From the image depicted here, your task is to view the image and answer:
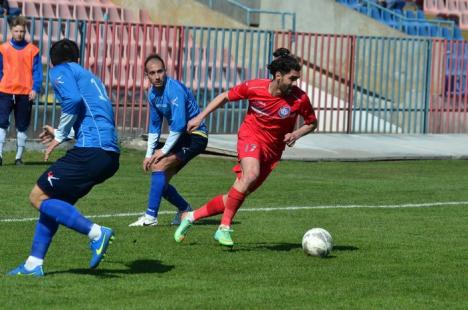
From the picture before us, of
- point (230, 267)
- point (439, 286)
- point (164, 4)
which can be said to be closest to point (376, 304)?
point (439, 286)

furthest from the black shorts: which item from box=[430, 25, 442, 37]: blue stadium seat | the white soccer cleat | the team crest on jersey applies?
box=[430, 25, 442, 37]: blue stadium seat

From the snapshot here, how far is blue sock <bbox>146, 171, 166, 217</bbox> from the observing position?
12.1 metres

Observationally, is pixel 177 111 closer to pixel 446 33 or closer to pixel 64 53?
pixel 64 53

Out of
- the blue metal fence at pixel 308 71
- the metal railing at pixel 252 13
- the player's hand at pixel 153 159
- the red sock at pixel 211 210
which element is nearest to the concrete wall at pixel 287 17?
Answer: the metal railing at pixel 252 13

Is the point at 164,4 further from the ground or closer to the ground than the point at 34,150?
further from the ground

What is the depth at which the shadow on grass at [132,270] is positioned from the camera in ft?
30.1

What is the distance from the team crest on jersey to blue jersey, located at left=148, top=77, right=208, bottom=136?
1272 mm

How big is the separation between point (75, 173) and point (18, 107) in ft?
28.7

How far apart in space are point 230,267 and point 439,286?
171 centimetres

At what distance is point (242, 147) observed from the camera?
10883 mm

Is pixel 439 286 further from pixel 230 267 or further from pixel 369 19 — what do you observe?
pixel 369 19

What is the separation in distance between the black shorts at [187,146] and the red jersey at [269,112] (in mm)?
1389

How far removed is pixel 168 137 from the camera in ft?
38.6

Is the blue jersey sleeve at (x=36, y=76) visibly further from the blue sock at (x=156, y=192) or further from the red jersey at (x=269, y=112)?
the red jersey at (x=269, y=112)
